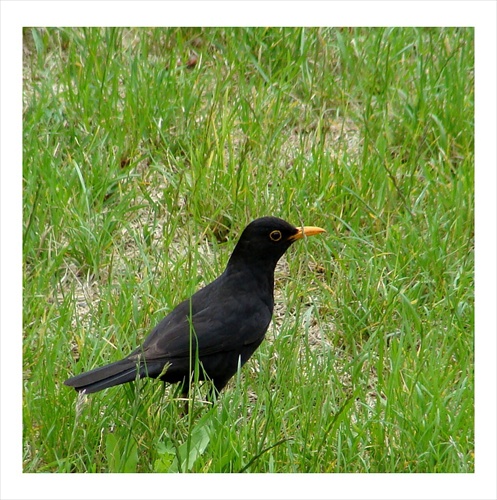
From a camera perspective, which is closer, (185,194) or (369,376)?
(369,376)

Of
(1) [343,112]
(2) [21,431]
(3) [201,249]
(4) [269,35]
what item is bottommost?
(2) [21,431]

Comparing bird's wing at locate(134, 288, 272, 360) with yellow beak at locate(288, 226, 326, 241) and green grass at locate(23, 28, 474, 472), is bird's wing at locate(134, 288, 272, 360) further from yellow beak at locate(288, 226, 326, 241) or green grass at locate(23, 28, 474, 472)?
yellow beak at locate(288, 226, 326, 241)

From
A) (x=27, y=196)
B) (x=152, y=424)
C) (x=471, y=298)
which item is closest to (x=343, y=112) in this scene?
(x=471, y=298)

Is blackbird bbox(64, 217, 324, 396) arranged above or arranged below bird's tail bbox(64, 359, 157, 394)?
above

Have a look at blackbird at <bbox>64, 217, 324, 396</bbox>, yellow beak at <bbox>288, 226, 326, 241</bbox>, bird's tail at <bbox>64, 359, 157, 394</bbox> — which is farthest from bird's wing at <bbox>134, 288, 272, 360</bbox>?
yellow beak at <bbox>288, 226, 326, 241</bbox>

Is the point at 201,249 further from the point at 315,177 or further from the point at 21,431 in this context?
the point at 21,431

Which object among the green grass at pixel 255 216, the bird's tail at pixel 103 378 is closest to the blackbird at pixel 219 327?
the bird's tail at pixel 103 378
